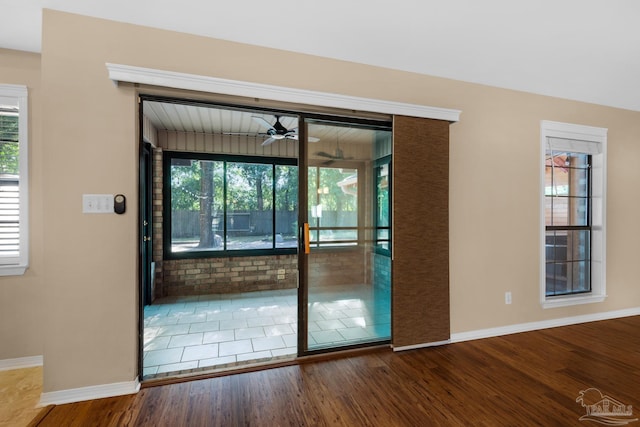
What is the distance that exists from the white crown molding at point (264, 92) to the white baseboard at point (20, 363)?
7.97 feet

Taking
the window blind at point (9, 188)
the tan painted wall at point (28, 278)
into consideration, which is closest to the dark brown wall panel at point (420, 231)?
the tan painted wall at point (28, 278)

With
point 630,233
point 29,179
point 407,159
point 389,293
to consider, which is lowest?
point 389,293

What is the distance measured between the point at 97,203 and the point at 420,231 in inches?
104

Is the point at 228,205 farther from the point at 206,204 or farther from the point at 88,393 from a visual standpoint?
the point at 88,393

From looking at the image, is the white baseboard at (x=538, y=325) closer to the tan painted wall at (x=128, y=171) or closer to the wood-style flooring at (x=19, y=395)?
the tan painted wall at (x=128, y=171)

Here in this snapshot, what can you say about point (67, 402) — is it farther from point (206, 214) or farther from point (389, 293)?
point (206, 214)

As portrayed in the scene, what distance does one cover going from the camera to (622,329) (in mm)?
3475

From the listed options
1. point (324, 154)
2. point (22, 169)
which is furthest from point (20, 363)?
point (324, 154)

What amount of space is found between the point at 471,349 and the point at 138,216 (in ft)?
10.3

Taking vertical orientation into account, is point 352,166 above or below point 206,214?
above

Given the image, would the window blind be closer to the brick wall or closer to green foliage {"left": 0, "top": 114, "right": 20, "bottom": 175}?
green foliage {"left": 0, "top": 114, "right": 20, "bottom": 175}

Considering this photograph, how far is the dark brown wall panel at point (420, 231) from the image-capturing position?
2852 mm

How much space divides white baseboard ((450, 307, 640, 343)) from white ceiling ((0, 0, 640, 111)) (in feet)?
8.60

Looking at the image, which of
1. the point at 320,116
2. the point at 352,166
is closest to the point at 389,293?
the point at 352,166
